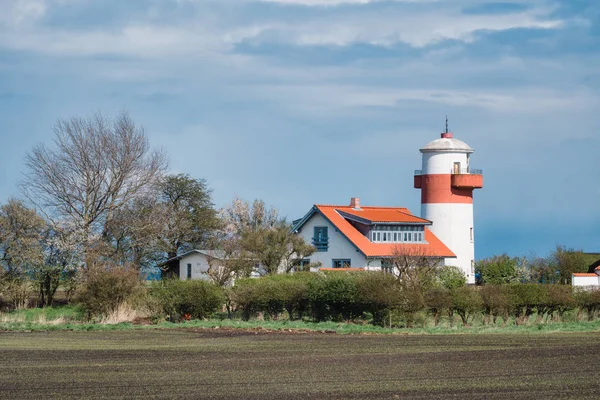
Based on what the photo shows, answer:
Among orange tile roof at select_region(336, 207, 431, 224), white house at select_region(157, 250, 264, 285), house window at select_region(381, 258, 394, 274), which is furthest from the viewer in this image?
orange tile roof at select_region(336, 207, 431, 224)

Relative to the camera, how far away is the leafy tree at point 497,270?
205ft

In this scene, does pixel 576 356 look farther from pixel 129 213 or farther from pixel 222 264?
pixel 129 213

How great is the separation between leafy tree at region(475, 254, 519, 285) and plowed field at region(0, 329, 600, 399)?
113ft

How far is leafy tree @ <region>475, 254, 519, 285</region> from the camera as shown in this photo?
62.5 meters

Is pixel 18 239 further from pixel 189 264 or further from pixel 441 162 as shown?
pixel 441 162

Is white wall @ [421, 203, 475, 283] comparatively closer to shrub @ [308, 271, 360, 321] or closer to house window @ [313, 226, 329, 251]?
house window @ [313, 226, 329, 251]

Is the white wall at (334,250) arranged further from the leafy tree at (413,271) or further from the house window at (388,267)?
the leafy tree at (413,271)

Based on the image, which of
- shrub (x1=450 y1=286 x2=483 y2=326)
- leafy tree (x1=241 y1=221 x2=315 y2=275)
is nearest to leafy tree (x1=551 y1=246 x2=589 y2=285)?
leafy tree (x1=241 y1=221 x2=315 y2=275)

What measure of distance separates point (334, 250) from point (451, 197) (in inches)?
365

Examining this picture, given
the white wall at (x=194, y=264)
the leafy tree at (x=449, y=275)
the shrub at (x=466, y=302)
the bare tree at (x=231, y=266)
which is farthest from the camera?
the white wall at (x=194, y=264)

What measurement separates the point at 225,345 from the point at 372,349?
4.17 metres

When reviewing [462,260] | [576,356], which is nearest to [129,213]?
[462,260]

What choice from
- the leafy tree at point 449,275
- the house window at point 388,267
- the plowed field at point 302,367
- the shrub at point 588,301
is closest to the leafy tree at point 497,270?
the leafy tree at point 449,275

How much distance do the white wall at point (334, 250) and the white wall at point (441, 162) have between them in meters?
8.38
